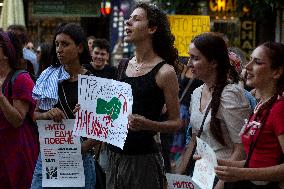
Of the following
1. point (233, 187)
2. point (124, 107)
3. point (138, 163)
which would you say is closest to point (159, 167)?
point (138, 163)

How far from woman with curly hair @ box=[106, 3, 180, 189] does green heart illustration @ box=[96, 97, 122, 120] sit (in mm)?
116

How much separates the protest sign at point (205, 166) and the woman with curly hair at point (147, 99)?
499 mm

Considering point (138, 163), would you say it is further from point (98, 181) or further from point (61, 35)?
point (61, 35)

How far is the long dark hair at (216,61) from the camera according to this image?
182 inches

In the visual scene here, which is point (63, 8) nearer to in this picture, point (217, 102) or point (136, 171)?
point (136, 171)

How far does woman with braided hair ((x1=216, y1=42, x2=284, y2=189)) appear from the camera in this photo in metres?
3.94

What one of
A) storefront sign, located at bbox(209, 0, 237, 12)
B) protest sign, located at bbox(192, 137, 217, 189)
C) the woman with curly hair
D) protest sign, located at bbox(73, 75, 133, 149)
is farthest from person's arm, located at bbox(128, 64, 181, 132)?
storefront sign, located at bbox(209, 0, 237, 12)

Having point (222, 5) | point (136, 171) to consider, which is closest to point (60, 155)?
point (136, 171)

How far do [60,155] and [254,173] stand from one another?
1850mm

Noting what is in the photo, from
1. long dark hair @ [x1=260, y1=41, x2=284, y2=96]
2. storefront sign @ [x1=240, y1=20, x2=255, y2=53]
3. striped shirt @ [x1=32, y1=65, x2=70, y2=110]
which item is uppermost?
long dark hair @ [x1=260, y1=41, x2=284, y2=96]

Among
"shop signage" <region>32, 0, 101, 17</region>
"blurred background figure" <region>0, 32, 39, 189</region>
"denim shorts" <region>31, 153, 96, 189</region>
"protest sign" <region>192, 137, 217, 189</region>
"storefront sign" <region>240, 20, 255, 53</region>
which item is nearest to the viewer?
"protest sign" <region>192, 137, 217, 189</region>

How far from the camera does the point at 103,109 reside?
5113 millimetres

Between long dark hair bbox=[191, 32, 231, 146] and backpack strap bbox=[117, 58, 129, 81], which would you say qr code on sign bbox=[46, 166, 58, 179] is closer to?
backpack strap bbox=[117, 58, 129, 81]

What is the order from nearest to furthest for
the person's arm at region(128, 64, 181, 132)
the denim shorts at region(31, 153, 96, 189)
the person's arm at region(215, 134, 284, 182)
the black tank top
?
the person's arm at region(215, 134, 284, 182) → the person's arm at region(128, 64, 181, 132) → the black tank top → the denim shorts at region(31, 153, 96, 189)
